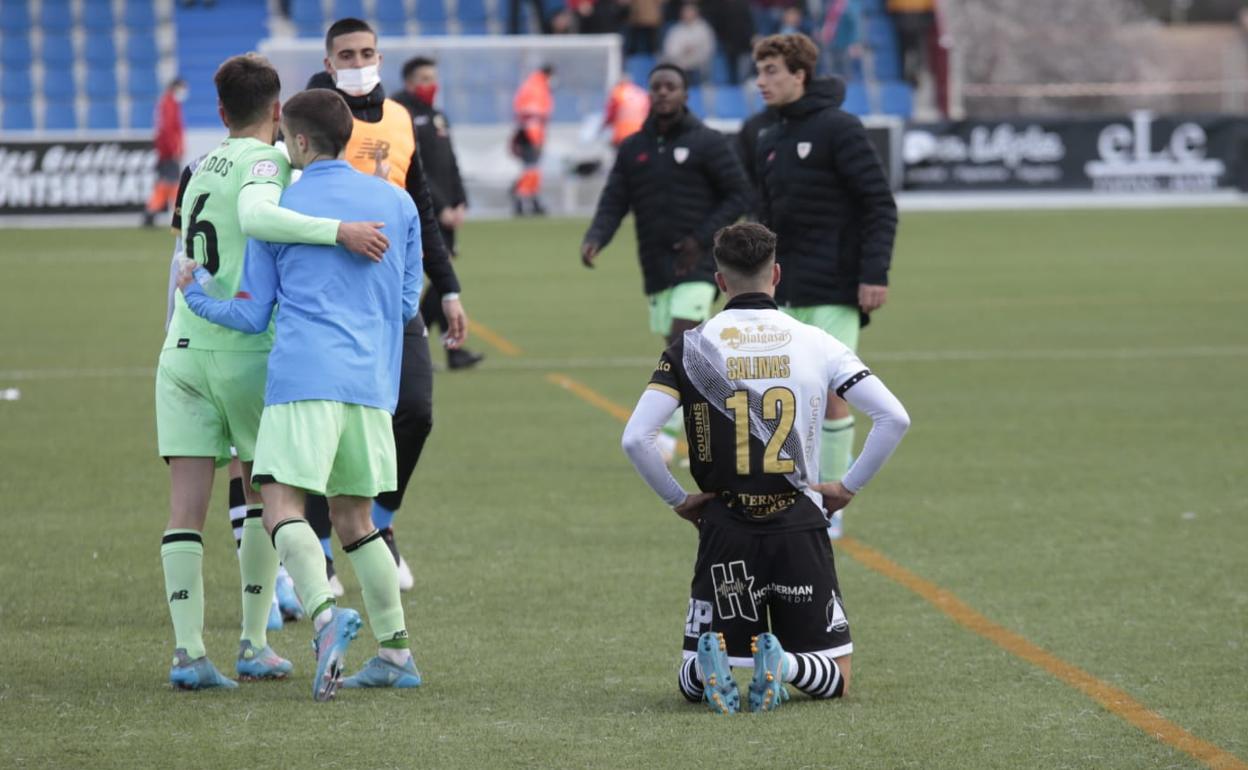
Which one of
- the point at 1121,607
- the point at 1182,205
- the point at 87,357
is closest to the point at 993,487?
the point at 1121,607

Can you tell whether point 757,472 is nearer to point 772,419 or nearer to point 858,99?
point 772,419

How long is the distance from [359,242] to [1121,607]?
123 inches

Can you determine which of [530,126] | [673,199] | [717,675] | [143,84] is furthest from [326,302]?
[143,84]

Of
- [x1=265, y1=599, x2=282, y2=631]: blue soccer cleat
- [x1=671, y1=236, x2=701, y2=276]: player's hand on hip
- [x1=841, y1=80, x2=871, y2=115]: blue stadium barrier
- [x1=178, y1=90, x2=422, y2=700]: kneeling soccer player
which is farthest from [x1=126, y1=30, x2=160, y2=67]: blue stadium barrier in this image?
[x1=178, y1=90, x2=422, y2=700]: kneeling soccer player

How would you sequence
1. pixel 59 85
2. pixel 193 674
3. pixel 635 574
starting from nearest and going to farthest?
pixel 193 674
pixel 635 574
pixel 59 85

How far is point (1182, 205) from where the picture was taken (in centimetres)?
3288

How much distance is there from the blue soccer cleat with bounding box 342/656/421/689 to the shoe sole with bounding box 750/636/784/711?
3.37 feet

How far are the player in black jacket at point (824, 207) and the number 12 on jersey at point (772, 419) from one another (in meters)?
2.86

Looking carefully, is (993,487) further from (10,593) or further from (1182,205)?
(1182,205)

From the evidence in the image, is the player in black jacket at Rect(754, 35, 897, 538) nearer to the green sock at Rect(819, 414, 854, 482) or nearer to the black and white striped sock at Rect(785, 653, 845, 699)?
the green sock at Rect(819, 414, 854, 482)

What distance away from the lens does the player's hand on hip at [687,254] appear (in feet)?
33.5

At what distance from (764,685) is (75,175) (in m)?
28.2

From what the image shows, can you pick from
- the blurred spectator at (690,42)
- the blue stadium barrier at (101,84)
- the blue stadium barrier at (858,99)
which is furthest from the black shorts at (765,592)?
the blue stadium barrier at (101,84)

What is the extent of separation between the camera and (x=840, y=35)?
3603cm
